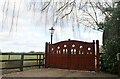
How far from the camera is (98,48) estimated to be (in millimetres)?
13039

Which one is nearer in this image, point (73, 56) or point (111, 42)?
point (111, 42)

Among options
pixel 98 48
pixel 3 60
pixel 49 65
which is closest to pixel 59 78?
pixel 3 60

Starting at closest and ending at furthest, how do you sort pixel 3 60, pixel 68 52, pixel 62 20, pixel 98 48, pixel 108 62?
pixel 62 20
pixel 3 60
pixel 108 62
pixel 98 48
pixel 68 52

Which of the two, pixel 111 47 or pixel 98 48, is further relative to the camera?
pixel 98 48

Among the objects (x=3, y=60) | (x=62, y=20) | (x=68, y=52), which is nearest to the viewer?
(x=62, y=20)

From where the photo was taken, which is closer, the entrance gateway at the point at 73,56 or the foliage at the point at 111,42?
the foliage at the point at 111,42

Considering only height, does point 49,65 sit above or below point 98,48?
below

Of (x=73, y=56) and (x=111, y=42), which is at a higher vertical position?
(x=111, y=42)

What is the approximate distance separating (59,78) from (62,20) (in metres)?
5.34

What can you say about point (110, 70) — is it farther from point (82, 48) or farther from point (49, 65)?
point (49, 65)

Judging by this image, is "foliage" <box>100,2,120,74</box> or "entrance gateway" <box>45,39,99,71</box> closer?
"foliage" <box>100,2,120,74</box>

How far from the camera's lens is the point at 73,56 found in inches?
544

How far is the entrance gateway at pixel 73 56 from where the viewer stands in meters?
13.2

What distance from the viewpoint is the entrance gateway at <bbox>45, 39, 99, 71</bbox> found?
1322 centimetres
